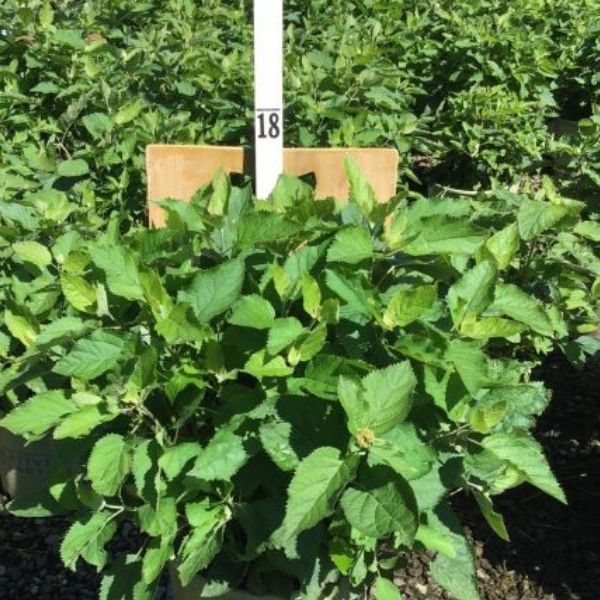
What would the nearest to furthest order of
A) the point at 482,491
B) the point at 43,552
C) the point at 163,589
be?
the point at 482,491 → the point at 163,589 → the point at 43,552

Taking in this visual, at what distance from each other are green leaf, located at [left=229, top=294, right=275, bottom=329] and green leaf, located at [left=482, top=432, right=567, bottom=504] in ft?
1.44

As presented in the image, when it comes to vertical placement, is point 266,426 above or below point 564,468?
above

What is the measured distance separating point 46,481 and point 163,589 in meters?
0.91

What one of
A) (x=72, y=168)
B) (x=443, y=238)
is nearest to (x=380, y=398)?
(x=443, y=238)

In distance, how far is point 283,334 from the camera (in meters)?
1.48

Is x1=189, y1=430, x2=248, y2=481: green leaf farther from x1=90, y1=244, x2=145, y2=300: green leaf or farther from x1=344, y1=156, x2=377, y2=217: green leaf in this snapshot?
x1=344, y1=156, x2=377, y2=217: green leaf

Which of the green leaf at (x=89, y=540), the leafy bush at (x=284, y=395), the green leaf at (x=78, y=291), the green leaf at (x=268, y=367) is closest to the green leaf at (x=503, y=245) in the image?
the leafy bush at (x=284, y=395)

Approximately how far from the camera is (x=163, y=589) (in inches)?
98.5

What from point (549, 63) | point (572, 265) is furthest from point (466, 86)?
point (572, 265)

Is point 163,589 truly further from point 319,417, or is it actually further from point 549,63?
point 549,63

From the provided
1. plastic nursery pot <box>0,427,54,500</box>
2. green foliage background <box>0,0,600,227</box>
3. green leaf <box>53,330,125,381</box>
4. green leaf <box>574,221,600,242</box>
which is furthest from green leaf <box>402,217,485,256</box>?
plastic nursery pot <box>0,427,54,500</box>

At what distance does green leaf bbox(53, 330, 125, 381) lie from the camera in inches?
59.4

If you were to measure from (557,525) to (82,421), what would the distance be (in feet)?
5.97

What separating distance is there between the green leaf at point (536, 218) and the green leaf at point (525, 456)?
0.56m
